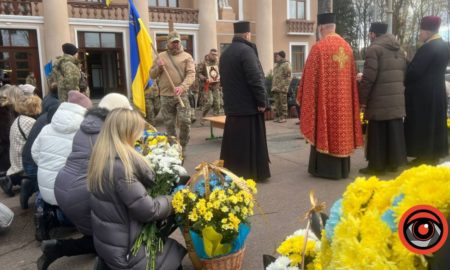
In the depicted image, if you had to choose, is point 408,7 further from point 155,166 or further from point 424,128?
point 155,166

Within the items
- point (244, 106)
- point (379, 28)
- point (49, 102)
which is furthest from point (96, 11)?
point (379, 28)

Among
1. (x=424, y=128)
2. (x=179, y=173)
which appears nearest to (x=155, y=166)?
(x=179, y=173)

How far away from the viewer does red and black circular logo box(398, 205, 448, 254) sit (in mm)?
910

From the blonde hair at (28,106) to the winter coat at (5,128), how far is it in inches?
11.1

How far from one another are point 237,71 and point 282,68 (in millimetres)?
6019

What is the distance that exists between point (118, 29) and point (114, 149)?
18.5 meters

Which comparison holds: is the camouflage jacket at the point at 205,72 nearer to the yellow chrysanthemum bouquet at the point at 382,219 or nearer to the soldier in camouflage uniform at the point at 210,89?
the soldier in camouflage uniform at the point at 210,89

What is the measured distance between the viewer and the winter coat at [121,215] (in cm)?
264

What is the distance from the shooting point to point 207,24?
69.5 feet

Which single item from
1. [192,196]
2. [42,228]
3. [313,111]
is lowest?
[42,228]

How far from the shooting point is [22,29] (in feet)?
57.8

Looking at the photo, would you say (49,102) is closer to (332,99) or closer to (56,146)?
(56,146)

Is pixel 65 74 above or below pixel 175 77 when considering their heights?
above

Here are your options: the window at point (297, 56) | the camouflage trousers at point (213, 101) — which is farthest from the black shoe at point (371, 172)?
the window at point (297, 56)
